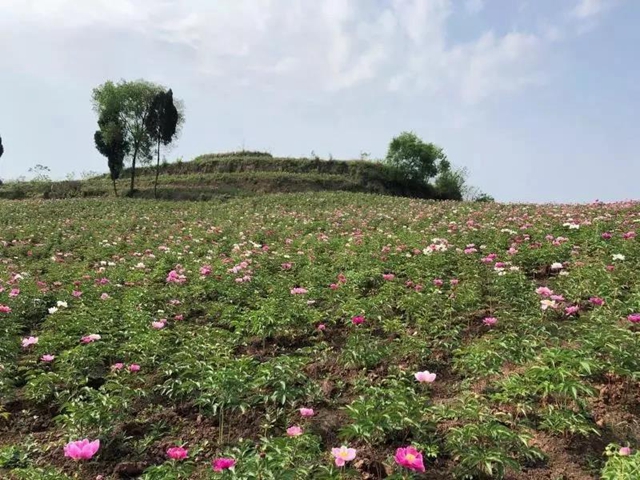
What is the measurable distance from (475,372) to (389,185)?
46399mm

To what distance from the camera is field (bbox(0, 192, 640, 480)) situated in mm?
3113

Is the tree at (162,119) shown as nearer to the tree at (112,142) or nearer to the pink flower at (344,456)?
the tree at (112,142)

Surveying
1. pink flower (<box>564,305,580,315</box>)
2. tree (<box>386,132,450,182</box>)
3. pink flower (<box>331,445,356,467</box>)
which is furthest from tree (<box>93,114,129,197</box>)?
pink flower (<box>331,445,356,467</box>)

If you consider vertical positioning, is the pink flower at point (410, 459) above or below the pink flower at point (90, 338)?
above

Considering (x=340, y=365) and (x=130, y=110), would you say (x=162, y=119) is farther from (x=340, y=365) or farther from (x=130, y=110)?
(x=340, y=365)

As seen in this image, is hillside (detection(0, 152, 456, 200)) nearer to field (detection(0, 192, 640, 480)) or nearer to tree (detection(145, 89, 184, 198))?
tree (detection(145, 89, 184, 198))

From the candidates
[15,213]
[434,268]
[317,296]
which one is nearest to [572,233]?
[434,268]

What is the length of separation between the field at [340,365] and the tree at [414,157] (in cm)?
4669

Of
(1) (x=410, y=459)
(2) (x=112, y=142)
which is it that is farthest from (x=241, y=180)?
(1) (x=410, y=459)

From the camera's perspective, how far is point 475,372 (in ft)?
13.3

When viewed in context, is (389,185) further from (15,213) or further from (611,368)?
(611,368)

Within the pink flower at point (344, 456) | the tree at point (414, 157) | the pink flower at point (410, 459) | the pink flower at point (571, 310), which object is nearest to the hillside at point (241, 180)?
the tree at point (414, 157)

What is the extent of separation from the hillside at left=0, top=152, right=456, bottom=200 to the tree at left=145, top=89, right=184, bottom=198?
3.98 m

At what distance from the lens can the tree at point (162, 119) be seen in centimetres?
Result: 4094
